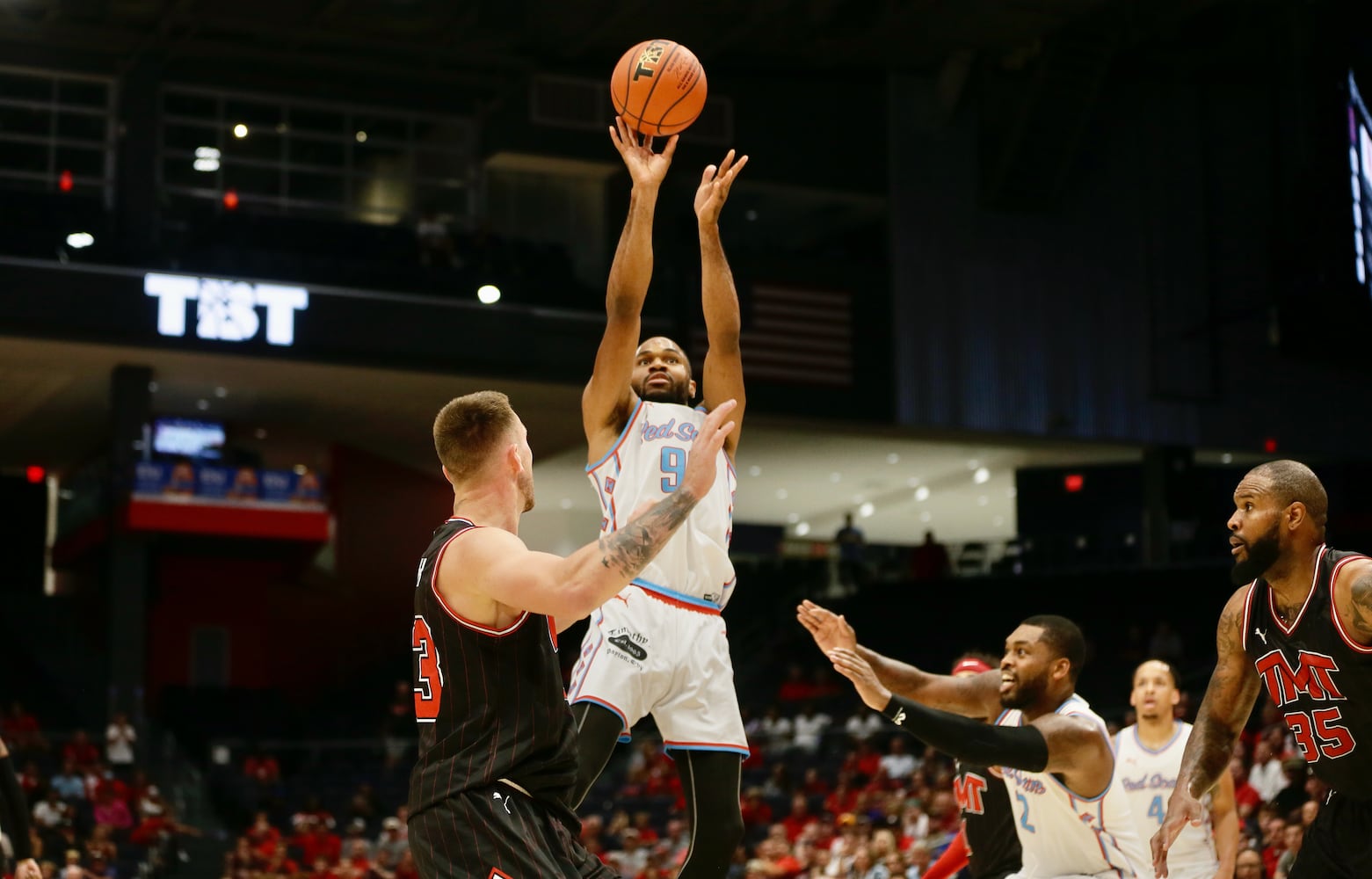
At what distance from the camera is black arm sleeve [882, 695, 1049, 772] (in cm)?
646

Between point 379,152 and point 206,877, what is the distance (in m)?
14.5

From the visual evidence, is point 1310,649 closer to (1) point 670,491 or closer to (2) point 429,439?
(1) point 670,491

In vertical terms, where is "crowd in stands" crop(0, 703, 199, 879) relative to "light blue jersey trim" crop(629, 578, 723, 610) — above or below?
below

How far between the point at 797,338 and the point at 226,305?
922 cm

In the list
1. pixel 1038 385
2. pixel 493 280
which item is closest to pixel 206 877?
pixel 493 280

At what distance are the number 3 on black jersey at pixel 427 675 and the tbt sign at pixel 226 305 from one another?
2020cm

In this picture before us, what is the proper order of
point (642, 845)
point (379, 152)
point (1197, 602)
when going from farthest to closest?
point (379, 152) < point (1197, 602) < point (642, 845)

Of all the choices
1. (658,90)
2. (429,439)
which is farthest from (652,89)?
(429,439)

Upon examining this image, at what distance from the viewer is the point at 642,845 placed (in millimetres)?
17875

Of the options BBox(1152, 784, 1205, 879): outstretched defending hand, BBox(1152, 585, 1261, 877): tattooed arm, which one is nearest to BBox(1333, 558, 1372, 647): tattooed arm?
BBox(1152, 585, 1261, 877): tattooed arm

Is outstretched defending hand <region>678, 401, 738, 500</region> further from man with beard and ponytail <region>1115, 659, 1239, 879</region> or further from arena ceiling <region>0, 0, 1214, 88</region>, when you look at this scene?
arena ceiling <region>0, 0, 1214, 88</region>

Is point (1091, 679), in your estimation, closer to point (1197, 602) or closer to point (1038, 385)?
point (1197, 602)

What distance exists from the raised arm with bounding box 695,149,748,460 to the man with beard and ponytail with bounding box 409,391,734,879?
2.29 m

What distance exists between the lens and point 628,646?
6785 millimetres
